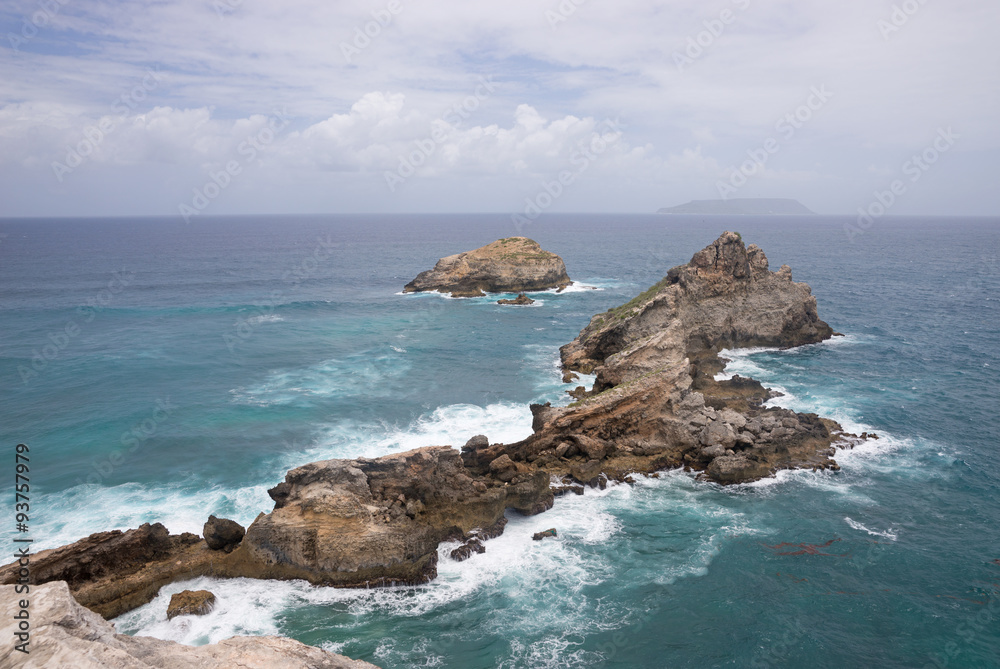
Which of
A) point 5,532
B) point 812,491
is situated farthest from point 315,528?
point 812,491

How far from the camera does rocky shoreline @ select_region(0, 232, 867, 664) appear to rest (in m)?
27.0

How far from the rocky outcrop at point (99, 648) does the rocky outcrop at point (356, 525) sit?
46.2ft

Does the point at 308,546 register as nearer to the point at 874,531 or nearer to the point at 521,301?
the point at 874,531

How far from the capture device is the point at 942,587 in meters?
26.3

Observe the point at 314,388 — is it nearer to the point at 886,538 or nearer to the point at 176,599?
the point at 176,599

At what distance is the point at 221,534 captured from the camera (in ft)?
90.8

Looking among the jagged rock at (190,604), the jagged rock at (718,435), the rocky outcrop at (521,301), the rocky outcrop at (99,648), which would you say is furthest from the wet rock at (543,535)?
the rocky outcrop at (521,301)

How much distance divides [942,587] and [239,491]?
36.7 m

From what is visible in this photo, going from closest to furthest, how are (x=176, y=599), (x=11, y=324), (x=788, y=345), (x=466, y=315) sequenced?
(x=176, y=599), (x=788, y=345), (x=11, y=324), (x=466, y=315)

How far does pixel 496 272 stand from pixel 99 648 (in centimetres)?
9295

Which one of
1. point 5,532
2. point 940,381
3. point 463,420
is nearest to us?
point 5,532

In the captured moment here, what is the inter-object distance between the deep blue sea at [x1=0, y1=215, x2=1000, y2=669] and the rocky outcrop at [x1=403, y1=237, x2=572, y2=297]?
55.7 ft

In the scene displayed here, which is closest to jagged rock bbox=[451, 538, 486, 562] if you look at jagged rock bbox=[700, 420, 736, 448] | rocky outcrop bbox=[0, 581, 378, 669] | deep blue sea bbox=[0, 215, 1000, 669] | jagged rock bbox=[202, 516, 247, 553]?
deep blue sea bbox=[0, 215, 1000, 669]

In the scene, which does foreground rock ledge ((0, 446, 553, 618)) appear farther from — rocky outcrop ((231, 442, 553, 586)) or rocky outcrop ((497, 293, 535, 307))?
rocky outcrop ((497, 293, 535, 307))
